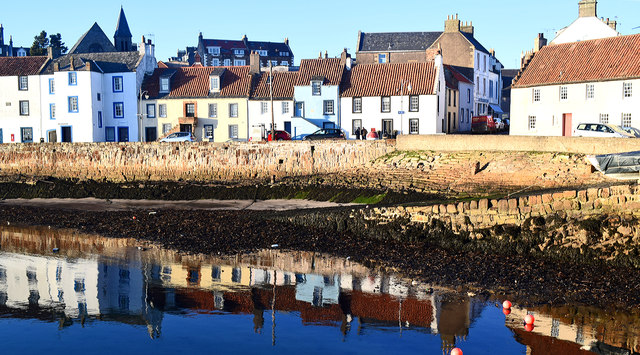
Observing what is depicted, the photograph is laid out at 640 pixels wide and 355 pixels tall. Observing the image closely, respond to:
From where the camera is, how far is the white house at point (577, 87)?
142 ft

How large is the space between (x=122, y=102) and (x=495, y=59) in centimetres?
4522

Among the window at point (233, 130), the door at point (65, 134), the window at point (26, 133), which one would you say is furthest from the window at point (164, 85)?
the window at point (26, 133)

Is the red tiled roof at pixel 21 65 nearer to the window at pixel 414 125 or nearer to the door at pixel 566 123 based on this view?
the window at pixel 414 125

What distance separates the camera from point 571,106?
4553 centimetres

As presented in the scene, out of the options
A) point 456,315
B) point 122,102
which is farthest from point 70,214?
point 122,102

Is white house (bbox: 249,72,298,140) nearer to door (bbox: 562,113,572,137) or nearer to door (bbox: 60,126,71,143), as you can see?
door (bbox: 60,126,71,143)

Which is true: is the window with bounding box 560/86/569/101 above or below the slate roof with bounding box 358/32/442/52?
below

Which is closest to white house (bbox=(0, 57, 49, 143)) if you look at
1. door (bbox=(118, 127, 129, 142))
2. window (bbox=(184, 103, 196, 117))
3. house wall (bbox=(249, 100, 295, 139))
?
door (bbox=(118, 127, 129, 142))

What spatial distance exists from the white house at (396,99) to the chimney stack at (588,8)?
493 inches

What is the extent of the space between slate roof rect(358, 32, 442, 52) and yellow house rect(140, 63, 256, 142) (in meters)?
32.1

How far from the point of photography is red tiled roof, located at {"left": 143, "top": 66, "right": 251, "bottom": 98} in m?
61.4

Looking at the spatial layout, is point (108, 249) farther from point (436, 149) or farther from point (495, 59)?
point (495, 59)

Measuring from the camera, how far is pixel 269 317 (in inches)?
720

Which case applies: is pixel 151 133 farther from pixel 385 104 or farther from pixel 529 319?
pixel 529 319
